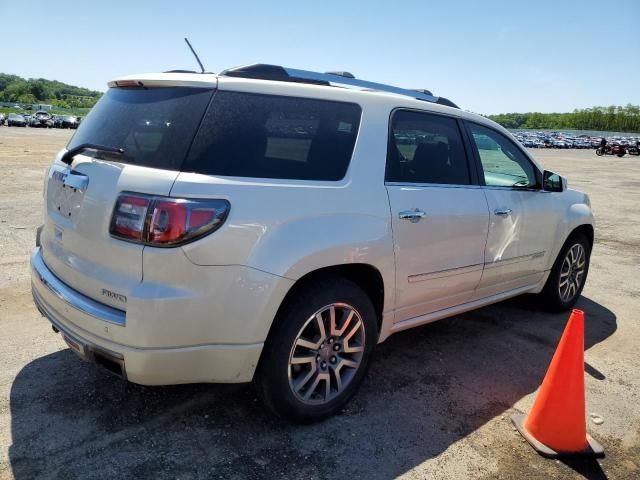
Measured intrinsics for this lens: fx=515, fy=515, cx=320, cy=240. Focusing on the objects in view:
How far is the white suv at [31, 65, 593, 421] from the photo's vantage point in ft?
7.67

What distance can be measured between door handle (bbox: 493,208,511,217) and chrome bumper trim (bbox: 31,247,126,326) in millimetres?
2705

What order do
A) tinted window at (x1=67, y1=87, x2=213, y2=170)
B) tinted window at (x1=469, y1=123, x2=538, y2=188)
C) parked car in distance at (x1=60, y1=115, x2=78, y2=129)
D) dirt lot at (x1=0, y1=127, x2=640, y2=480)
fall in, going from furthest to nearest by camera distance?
parked car in distance at (x1=60, y1=115, x2=78, y2=129), tinted window at (x1=469, y1=123, x2=538, y2=188), dirt lot at (x1=0, y1=127, x2=640, y2=480), tinted window at (x1=67, y1=87, x2=213, y2=170)

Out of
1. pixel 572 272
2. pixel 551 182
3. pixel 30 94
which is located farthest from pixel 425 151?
pixel 30 94

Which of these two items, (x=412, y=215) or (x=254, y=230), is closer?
(x=254, y=230)

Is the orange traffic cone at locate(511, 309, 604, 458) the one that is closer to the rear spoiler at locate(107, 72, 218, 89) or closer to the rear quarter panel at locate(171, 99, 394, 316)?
the rear quarter panel at locate(171, 99, 394, 316)

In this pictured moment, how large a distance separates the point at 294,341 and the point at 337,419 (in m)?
0.65

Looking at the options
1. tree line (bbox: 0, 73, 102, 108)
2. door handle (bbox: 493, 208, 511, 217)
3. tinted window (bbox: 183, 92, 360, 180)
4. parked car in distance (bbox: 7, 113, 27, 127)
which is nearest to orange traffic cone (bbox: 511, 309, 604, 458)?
door handle (bbox: 493, 208, 511, 217)

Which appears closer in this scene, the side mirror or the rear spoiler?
the rear spoiler

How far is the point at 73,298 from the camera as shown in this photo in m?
2.58

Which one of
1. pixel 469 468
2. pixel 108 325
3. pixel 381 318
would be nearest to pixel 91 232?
pixel 108 325

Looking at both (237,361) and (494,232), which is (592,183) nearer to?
(494,232)

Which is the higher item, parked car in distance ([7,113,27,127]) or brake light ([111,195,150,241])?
brake light ([111,195,150,241])

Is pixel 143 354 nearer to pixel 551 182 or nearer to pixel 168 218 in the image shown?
pixel 168 218

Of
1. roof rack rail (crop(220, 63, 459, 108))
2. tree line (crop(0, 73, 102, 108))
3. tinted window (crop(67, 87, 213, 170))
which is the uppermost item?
tree line (crop(0, 73, 102, 108))
